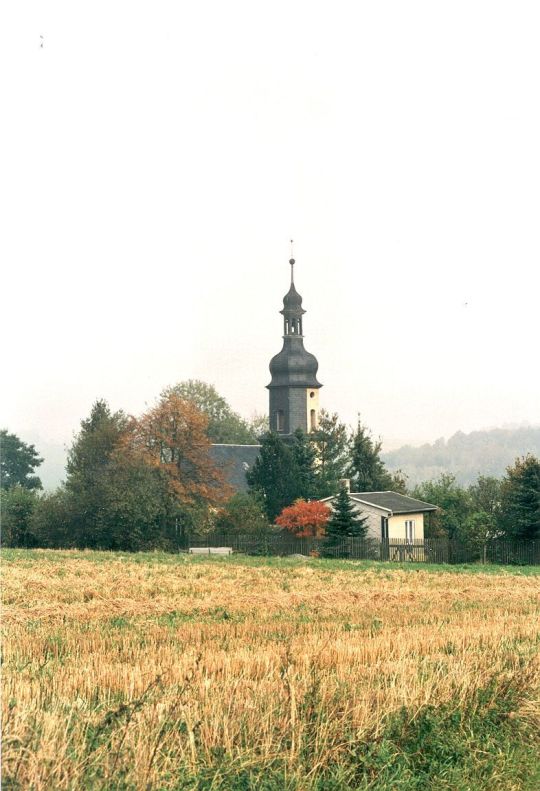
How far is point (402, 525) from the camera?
226 feet

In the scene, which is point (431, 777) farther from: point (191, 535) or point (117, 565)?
point (191, 535)

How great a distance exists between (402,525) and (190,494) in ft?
46.4

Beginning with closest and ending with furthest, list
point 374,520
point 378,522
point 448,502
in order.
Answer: point 378,522 < point 374,520 < point 448,502

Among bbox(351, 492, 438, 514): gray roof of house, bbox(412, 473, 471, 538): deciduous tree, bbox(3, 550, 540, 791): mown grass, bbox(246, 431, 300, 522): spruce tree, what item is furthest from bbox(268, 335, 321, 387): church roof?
bbox(3, 550, 540, 791): mown grass

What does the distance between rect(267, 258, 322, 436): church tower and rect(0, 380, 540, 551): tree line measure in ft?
78.7

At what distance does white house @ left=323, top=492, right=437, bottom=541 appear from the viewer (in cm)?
6731

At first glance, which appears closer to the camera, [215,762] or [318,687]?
[215,762]

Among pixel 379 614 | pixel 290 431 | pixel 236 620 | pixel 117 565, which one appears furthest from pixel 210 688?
pixel 290 431

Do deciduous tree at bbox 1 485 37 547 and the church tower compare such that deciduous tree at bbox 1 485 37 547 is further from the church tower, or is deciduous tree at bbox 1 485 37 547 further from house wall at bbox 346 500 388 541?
the church tower

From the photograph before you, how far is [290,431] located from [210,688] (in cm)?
11459

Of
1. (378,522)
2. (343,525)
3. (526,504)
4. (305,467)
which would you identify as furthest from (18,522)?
(526,504)

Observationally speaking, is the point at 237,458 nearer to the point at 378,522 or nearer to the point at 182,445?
the point at 182,445

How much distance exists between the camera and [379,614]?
2156 cm

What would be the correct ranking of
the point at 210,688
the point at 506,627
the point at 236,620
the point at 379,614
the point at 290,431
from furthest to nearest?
the point at 290,431 → the point at 379,614 → the point at 236,620 → the point at 506,627 → the point at 210,688
